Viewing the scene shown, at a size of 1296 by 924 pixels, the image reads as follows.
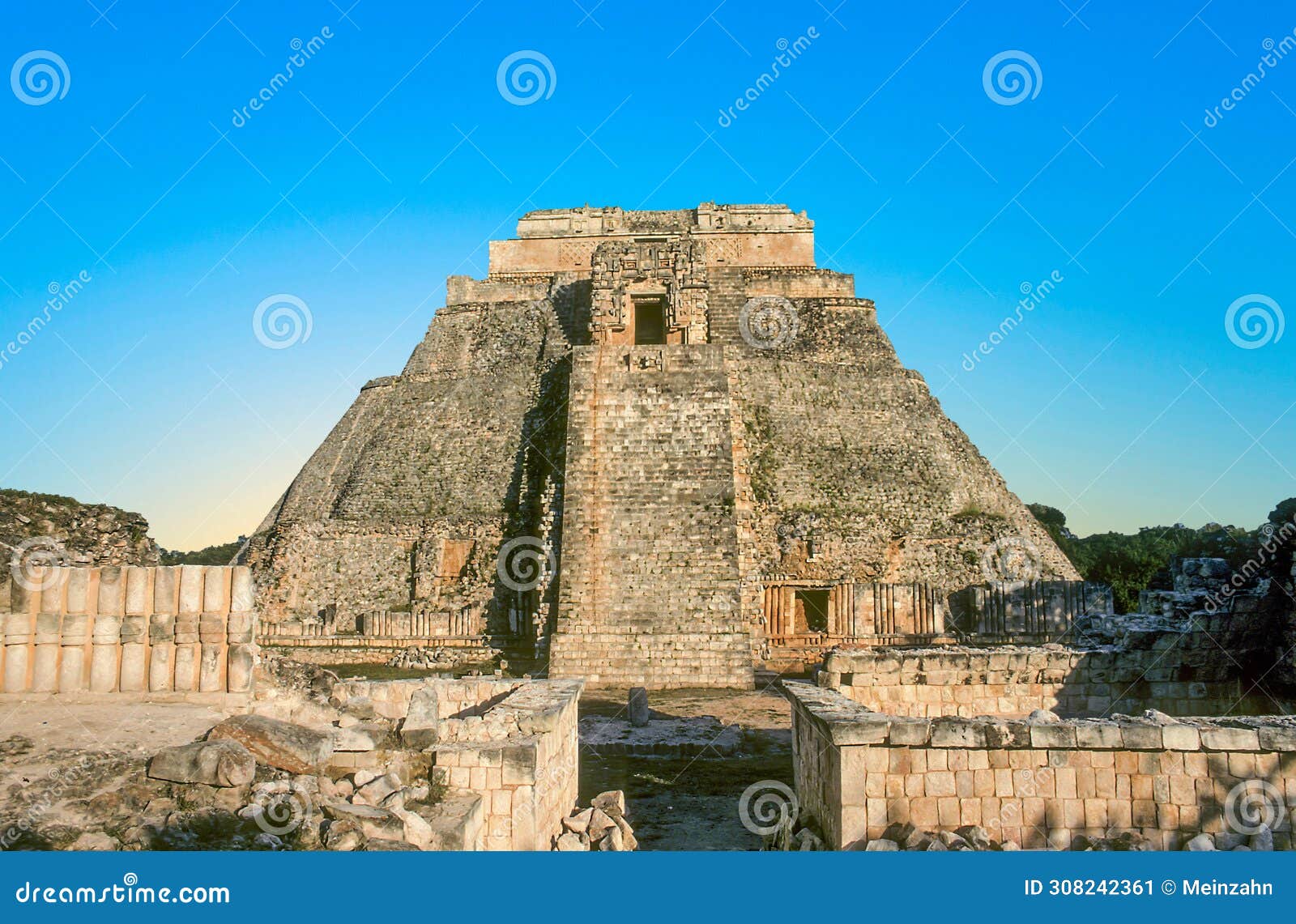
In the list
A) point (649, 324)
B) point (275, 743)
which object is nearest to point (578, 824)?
point (275, 743)

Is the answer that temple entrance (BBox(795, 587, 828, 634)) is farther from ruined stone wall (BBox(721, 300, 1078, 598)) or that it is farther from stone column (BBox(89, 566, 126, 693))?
stone column (BBox(89, 566, 126, 693))

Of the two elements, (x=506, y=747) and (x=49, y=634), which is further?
(x=49, y=634)

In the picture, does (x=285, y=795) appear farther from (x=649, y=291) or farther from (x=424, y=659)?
Answer: (x=649, y=291)

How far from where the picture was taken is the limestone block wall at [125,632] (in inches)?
261

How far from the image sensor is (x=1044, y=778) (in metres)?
5.96

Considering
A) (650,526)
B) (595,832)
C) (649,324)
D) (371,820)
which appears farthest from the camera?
(649,324)

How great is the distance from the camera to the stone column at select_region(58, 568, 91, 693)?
21.7 feet

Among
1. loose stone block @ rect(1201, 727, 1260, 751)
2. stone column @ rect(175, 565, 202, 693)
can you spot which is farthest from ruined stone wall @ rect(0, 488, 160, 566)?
loose stone block @ rect(1201, 727, 1260, 751)

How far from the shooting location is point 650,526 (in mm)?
19219

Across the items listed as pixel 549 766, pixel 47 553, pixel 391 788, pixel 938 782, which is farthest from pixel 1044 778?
pixel 47 553

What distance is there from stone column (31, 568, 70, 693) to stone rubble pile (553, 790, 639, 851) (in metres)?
3.56

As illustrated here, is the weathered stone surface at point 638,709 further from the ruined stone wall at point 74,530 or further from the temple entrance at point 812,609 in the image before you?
the temple entrance at point 812,609

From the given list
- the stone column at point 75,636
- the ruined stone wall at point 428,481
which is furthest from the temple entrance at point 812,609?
the stone column at point 75,636

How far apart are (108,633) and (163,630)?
0.36 m
